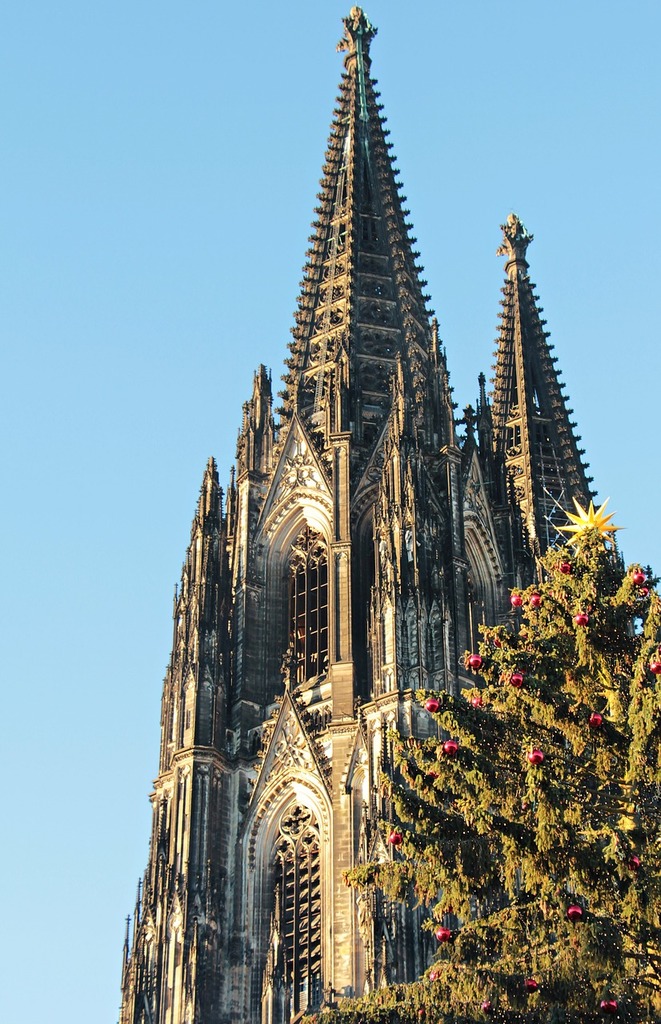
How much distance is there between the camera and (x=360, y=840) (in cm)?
4334

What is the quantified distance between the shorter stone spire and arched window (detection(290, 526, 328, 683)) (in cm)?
2448

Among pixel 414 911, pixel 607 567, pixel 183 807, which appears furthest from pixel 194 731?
pixel 607 567

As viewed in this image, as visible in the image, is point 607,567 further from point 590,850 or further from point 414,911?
point 414,911

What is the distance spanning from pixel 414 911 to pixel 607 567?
16.0m

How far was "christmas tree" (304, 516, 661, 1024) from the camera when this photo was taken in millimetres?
23656

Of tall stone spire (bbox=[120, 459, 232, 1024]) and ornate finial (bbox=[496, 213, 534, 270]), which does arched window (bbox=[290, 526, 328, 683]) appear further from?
ornate finial (bbox=[496, 213, 534, 270])

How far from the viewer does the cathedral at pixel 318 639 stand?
44.1m

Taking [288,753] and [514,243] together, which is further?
[514,243]

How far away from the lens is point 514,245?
73750 mm

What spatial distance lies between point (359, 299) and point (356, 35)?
14156mm

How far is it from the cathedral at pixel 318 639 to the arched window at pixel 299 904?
0.05m

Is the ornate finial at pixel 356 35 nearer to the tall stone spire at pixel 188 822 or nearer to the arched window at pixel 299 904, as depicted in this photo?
the tall stone spire at pixel 188 822

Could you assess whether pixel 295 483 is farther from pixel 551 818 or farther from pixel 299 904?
pixel 551 818

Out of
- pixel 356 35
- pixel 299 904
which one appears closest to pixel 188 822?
pixel 299 904
